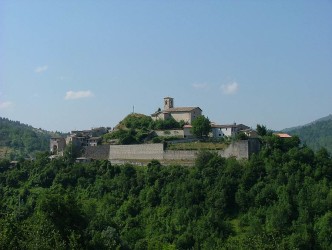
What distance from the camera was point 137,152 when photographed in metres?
43.9

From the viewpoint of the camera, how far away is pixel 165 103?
55.1 m

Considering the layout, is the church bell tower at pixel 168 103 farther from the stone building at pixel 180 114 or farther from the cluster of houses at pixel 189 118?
the stone building at pixel 180 114

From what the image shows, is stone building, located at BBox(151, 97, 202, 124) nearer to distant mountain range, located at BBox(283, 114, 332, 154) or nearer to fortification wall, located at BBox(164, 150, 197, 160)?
fortification wall, located at BBox(164, 150, 197, 160)

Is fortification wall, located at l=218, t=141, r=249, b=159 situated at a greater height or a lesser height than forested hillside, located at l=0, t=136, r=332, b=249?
greater

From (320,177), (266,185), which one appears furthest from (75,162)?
(320,177)

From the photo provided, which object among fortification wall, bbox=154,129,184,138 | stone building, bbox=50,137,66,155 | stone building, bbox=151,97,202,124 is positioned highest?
stone building, bbox=151,97,202,124

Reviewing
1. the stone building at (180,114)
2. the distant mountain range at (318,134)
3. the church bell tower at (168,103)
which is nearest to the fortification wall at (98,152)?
the stone building at (180,114)

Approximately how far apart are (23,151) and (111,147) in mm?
58119

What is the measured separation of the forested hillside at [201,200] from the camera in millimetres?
31828

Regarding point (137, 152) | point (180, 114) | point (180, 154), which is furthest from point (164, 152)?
point (180, 114)

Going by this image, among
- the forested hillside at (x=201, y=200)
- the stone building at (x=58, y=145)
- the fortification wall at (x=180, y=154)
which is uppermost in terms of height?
the stone building at (x=58, y=145)

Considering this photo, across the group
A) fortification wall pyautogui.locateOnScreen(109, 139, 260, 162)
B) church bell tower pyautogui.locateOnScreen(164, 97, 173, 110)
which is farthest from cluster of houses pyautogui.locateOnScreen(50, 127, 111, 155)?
church bell tower pyautogui.locateOnScreen(164, 97, 173, 110)

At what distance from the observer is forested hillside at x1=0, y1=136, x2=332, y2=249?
31.8 meters

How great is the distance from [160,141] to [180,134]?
2.38 m
